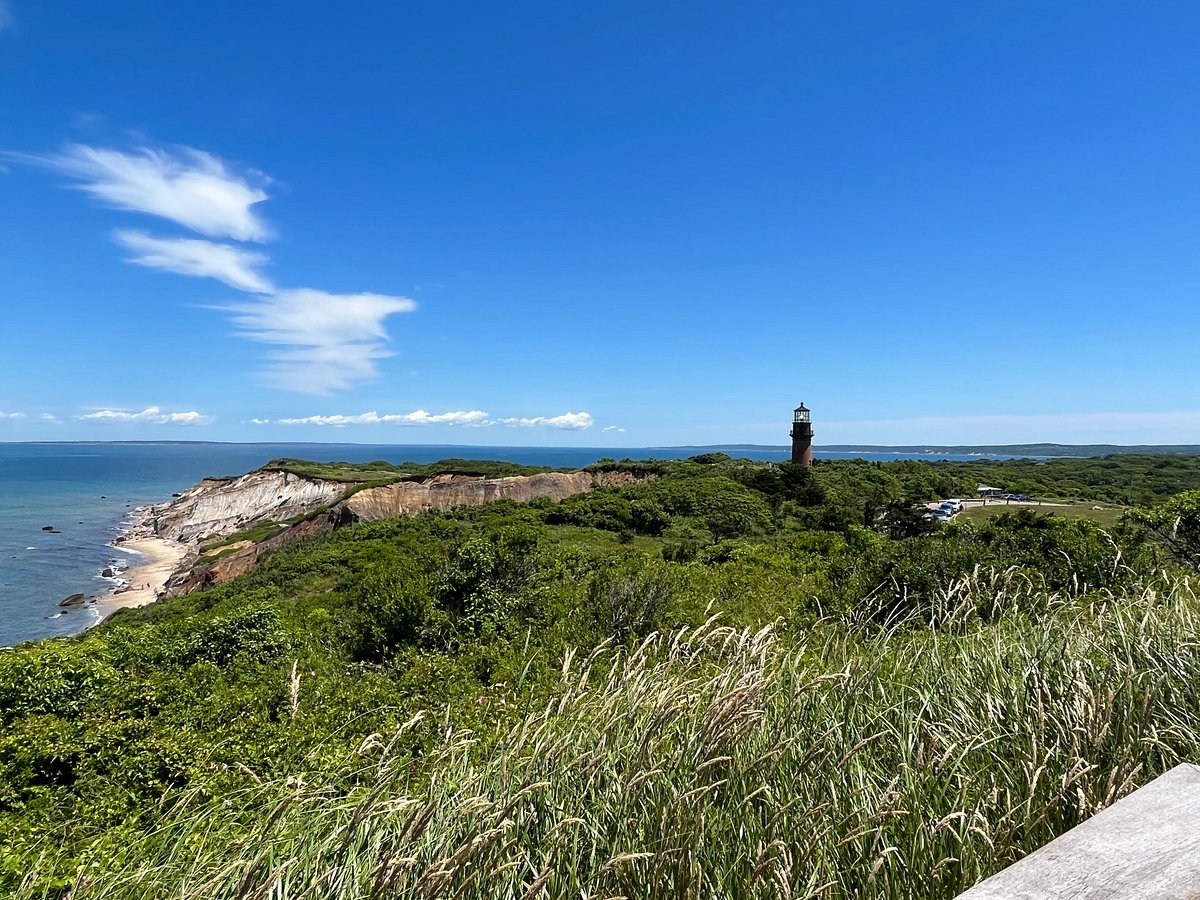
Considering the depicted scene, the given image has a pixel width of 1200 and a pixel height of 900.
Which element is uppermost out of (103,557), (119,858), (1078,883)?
(1078,883)

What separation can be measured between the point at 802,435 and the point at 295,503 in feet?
162

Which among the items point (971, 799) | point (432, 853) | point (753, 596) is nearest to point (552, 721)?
point (432, 853)

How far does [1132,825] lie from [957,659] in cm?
297

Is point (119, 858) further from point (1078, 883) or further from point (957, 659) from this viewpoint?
point (957, 659)

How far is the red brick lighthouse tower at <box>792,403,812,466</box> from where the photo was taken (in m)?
51.3

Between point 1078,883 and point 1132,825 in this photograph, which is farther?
point 1132,825

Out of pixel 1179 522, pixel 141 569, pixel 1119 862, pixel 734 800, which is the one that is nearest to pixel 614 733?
pixel 734 800

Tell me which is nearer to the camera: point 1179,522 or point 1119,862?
point 1119,862

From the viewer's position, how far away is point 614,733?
2936 millimetres

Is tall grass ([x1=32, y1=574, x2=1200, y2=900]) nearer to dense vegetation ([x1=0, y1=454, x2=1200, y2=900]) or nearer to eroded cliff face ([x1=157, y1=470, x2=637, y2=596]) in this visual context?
dense vegetation ([x1=0, y1=454, x2=1200, y2=900])

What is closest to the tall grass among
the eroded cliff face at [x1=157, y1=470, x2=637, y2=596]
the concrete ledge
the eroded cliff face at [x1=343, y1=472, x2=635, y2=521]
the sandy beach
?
the concrete ledge

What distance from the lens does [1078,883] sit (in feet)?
3.46

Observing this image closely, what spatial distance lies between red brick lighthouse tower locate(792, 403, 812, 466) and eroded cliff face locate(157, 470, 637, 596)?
48.8ft

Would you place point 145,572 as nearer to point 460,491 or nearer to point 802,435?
point 460,491
